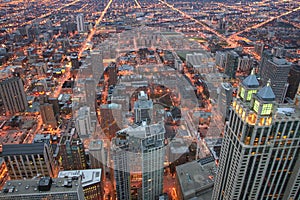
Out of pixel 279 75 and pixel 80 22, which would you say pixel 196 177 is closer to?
pixel 279 75

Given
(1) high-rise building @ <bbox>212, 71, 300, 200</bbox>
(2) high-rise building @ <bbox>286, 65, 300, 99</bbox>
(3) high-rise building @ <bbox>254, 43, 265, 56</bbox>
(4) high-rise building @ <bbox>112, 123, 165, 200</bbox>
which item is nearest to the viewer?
(1) high-rise building @ <bbox>212, 71, 300, 200</bbox>

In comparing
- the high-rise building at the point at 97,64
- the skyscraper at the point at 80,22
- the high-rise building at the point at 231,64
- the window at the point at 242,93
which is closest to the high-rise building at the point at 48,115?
the high-rise building at the point at 97,64

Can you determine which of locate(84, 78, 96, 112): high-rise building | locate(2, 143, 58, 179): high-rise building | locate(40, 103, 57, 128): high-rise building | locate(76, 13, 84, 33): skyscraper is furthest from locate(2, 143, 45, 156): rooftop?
locate(76, 13, 84, 33): skyscraper

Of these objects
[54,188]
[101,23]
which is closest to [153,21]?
[101,23]

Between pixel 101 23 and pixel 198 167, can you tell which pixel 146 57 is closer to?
pixel 198 167

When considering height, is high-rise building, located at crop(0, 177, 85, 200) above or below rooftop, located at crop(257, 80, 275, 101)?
below

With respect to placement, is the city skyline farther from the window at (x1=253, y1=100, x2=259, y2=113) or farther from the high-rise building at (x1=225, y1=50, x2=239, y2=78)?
the high-rise building at (x1=225, y1=50, x2=239, y2=78)

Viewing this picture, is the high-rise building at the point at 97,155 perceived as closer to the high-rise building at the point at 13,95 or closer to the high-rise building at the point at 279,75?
the high-rise building at the point at 13,95
